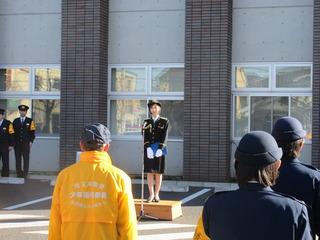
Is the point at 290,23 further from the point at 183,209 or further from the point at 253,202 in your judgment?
the point at 253,202

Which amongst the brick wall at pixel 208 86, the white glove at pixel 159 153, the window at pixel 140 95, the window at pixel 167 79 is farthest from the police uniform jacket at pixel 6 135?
the white glove at pixel 159 153

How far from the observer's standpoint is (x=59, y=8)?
16906 mm

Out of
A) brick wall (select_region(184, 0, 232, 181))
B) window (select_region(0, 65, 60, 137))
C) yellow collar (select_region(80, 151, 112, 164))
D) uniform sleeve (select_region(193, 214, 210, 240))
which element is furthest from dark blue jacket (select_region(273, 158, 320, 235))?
window (select_region(0, 65, 60, 137))

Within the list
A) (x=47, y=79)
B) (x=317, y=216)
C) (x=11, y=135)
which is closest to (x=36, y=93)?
(x=47, y=79)

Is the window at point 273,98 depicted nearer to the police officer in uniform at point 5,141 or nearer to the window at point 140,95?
the window at point 140,95

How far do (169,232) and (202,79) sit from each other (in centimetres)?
665

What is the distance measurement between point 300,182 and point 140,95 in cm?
1278

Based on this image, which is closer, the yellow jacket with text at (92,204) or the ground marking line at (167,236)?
the yellow jacket with text at (92,204)

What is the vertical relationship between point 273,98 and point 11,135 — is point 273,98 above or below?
above

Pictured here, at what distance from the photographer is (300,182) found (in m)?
3.88

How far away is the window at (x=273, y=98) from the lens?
1527 cm

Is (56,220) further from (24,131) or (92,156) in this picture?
(24,131)

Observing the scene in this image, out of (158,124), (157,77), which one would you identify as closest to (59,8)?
(157,77)

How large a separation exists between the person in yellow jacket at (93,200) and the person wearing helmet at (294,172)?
110cm
